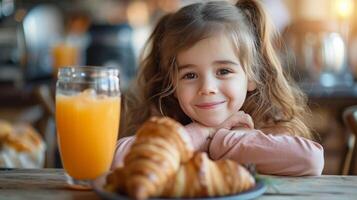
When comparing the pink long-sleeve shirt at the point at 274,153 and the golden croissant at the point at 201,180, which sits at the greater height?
the golden croissant at the point at 201,180

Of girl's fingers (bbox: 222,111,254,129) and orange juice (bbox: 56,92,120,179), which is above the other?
orange juice (bbox: 56,92,120,179)

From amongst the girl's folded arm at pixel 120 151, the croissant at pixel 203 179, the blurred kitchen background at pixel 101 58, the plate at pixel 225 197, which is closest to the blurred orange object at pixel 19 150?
the blurred kitchen background at pixel 101 58

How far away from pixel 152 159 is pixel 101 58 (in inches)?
115

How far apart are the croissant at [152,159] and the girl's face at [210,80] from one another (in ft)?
1.30

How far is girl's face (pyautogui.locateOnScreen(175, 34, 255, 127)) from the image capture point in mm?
1238

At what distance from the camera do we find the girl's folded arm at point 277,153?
3.59ft

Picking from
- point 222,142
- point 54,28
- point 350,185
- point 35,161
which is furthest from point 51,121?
point 54,28

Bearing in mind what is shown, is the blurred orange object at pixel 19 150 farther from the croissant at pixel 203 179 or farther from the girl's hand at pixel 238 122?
the croissant at pixel 203 179

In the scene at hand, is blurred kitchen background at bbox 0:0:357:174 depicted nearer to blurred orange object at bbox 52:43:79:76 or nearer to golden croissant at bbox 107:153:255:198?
blurred orange object at bbox 52:43:79:76

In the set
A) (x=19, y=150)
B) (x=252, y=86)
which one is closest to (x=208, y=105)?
(x=252, y=86)

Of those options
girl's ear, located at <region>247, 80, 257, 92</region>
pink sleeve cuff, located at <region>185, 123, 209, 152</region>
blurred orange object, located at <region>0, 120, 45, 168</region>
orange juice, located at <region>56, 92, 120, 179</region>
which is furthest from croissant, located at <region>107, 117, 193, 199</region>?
blurred orange object, located at <region>0, 120, 45, 168</region>

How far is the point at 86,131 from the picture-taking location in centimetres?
99

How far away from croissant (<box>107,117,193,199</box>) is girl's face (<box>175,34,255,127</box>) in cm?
39

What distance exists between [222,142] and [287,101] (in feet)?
1.21
